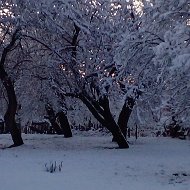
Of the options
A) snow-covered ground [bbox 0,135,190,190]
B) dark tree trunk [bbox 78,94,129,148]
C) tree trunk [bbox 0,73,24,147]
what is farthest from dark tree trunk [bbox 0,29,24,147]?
dark tree trunk [bbox 78,94,129,148]

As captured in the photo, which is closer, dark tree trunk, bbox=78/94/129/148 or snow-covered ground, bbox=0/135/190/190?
snow-covered ground, bbox=0/135/190/190

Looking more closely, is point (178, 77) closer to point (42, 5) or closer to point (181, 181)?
point (181, 181)

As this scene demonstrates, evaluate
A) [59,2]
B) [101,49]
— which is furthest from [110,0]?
[59,2]

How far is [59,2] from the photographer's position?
18.0 meters

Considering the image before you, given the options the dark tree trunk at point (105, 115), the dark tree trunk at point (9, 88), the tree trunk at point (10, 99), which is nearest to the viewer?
the dark tree trunk at point (9, 88)

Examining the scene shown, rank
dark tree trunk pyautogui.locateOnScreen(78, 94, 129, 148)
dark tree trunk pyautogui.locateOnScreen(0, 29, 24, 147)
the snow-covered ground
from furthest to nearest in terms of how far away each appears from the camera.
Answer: dark tree trunk pyautogui.locateOnScreen(78, 94, 129, 148) → dark tree trunk pyautogui.locateOnScreen(0, 29, 24, 147) → the snow-covered ground

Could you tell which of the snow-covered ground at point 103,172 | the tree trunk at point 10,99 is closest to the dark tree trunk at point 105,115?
the snow-covered ground at point 103,172

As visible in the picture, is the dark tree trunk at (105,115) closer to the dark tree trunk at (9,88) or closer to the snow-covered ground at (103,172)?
the snow-covered ground at (103,172)

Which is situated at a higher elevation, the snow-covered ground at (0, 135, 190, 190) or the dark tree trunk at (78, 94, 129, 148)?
the dark tree trunk at (78, 94, 129, 148)

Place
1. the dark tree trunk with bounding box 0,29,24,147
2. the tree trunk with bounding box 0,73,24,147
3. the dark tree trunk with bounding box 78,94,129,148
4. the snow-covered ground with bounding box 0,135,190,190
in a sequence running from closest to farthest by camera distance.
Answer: the snow-covered ground with bounding box 0,135,190,190
the dark tree trunk with bounding box 0,29,24,147
the tree trunk with bounding box 0,73,24,147
the dark tree trunk with bounding box 78,94,129,148

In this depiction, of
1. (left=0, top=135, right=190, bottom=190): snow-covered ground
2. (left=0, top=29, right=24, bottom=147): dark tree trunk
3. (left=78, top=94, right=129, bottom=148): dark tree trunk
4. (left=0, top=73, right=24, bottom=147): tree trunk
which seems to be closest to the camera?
(left=0, top=135, right=190, bottom=190): snow-covered ground

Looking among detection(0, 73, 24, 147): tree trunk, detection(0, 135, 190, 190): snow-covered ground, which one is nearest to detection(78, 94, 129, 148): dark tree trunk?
detection(0, 135, 190, 190): snow-covered ground

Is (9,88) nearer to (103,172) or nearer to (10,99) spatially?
(10,99)

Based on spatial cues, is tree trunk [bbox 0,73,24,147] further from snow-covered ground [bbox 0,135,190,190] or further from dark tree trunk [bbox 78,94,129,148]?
dark tree trunk [bbox 78,94,129,148]
